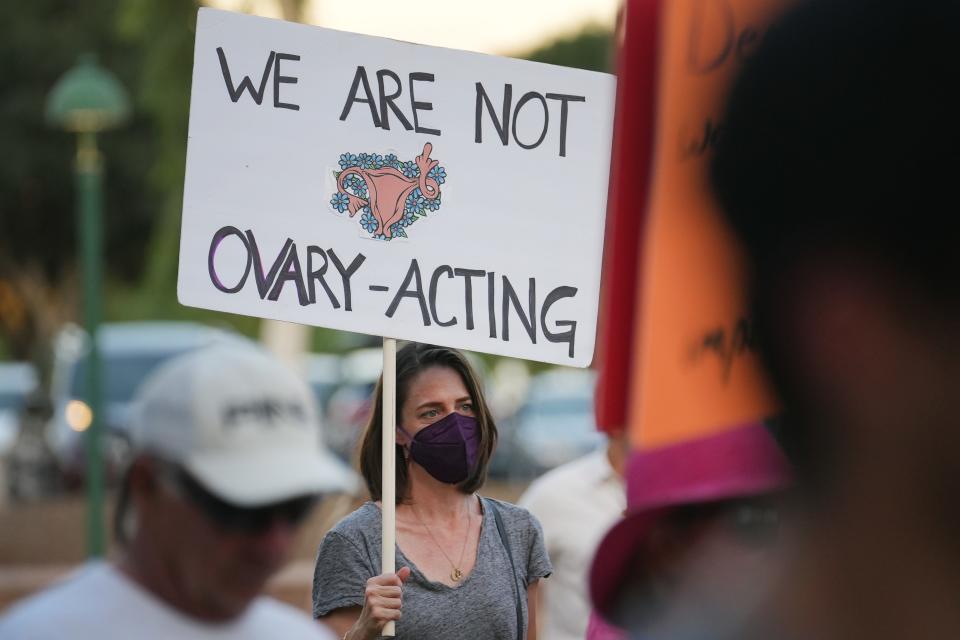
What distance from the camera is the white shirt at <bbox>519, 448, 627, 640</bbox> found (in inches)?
163

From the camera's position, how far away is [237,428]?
210 cm

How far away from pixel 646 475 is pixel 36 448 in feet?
66.3

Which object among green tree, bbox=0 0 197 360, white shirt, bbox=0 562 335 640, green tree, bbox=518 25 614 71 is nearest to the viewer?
white shirt, bbox=0 562 335 640

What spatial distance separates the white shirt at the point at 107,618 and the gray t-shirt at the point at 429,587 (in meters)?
1.35

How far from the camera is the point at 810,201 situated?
87 cm

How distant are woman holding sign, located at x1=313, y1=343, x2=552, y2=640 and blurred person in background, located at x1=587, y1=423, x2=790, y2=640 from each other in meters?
2.31

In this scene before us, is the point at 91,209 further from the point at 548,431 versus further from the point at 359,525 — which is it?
the point at 548,431

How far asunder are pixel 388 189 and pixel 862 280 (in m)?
2.84

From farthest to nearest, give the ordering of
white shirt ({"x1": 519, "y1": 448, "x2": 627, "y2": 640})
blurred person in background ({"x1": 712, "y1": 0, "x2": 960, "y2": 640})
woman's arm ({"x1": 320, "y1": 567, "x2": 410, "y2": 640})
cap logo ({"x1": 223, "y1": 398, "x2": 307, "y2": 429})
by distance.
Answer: white shirt ({"x1": 519, "y1": 448, "x2": 627, "y2": 640})
woman's arm ({"x1": 320, "y1": 567, "x2": 410, "y2": 640})
cap logo ({"x1": 223, "y1": 398, "x2": 307, "y2": 429})
blurred person in background ({"x1": 712, "y1": 0, "x2": 960, "y2": 640})

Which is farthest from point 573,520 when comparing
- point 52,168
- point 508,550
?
point 52,168

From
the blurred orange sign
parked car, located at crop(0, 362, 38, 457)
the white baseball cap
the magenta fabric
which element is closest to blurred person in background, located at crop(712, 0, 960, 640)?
the blurred orange sign

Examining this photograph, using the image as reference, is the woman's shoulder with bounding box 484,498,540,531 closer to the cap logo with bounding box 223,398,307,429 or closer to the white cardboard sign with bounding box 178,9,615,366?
the white cardboard sign with bounding box 178,9,615,366

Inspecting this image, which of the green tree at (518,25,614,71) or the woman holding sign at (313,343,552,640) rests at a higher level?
the green tree at (518,25,614,71)

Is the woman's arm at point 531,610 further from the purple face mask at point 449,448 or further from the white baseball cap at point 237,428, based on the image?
the white baseball cap at point 237,428
